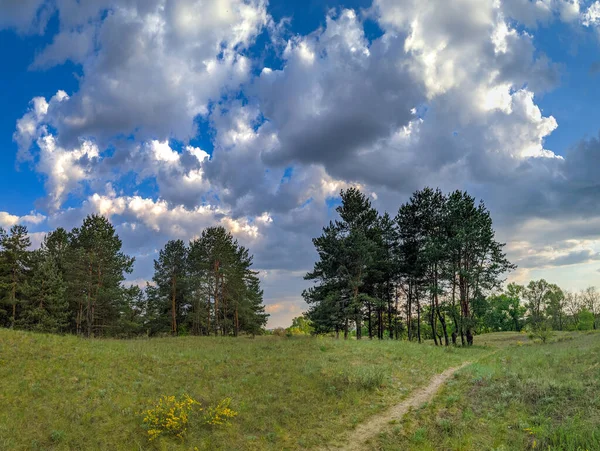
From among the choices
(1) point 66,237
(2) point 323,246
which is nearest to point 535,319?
(2) point 323,246

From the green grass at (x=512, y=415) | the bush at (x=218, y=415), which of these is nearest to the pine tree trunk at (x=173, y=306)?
the bush at (x=218, y=415)

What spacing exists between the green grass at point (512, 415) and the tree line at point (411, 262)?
79.1 ft

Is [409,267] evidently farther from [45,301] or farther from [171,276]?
[45,301]

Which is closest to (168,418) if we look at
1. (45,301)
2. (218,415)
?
Result: (218,415)

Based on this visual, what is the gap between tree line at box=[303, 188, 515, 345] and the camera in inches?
1570

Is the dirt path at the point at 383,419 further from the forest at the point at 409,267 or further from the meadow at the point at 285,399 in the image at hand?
the forest at the point at 409,267

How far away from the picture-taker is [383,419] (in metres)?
13.3

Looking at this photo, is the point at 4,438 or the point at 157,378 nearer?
the point at 4,438

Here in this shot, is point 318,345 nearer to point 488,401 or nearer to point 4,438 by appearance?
point 488,401

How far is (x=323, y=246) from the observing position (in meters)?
42.7

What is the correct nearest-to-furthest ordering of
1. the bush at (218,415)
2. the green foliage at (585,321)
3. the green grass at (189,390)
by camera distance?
1. the green grass at (189,390)
2. the bush at (218,415)
3. the green foliage at (585,321)

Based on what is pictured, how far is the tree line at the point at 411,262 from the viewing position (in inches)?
1570

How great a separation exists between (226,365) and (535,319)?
81249 millimetres

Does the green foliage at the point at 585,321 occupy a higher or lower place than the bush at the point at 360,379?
lower
